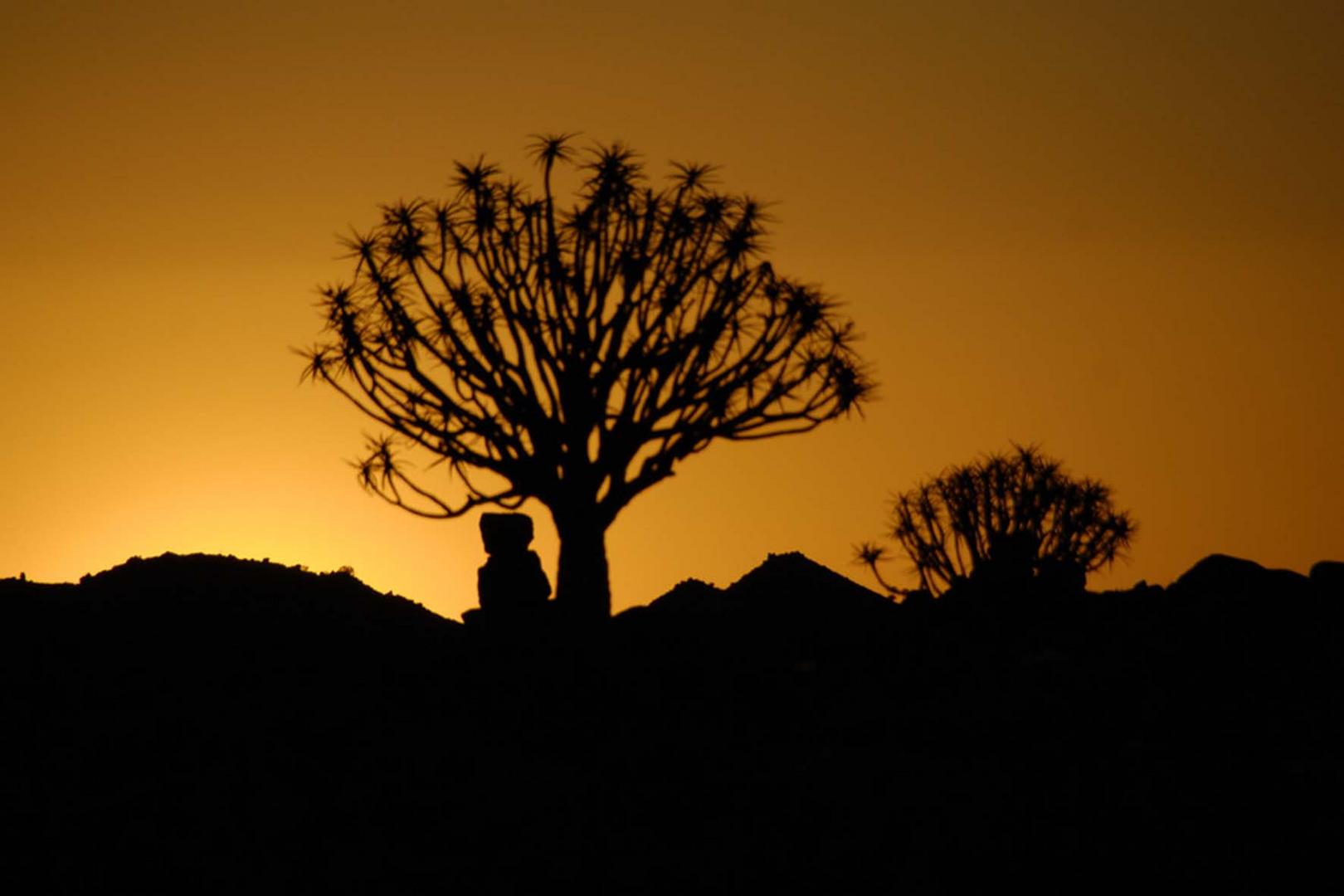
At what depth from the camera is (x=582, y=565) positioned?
1994cm

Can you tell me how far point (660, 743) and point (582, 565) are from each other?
5.91 m

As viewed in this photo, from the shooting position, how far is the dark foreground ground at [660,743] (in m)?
12.2

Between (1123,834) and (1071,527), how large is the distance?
19468 millimetres

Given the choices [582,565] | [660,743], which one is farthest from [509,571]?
[660,743]

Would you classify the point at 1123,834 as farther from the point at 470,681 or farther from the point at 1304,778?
the point at 470,681

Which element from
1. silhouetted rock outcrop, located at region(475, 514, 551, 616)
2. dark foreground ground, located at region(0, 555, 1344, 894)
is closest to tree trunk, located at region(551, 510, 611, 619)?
silhouetted rock outcrop, located at region(475, 514, 551, 616)

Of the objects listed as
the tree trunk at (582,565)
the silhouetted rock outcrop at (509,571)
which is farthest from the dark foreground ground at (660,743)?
the tree trunk at (582,565)

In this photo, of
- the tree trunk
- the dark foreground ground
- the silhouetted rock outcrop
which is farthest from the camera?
the tree trunk

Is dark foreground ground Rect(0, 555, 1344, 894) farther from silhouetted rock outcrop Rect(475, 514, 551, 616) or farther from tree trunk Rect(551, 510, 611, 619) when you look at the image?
tree trunk Rect(551, 510, 611, 619)

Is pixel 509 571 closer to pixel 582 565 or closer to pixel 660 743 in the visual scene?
pixel 582 565

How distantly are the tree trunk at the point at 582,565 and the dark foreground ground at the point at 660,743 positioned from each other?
1.23 metres

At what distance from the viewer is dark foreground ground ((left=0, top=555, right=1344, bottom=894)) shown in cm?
1220

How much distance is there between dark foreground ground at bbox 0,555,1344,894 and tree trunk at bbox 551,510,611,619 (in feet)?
4.02

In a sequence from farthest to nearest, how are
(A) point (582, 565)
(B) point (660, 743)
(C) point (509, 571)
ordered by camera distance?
(A) point (582, 565) → (C) point (509, 571) → (B) point (660, 743)
